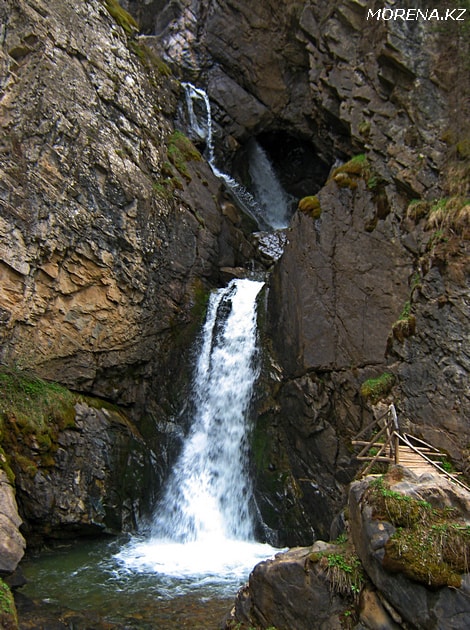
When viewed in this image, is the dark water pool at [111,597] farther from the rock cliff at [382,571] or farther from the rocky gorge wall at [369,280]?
the rocky gorge wall at [369,280]

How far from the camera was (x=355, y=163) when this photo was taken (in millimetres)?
14578

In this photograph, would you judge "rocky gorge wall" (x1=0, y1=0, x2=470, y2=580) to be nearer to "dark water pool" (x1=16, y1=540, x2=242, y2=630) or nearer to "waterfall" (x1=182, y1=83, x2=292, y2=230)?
"dark water pool" (x1=16, y1=540, x2=242, y2=630)

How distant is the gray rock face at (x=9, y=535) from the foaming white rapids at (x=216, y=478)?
9.47 ft

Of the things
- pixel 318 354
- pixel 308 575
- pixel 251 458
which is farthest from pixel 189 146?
pixel 308 575

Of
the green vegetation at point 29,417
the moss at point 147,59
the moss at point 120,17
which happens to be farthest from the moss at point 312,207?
the moss at point 120,17

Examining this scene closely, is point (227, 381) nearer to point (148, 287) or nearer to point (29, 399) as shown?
point (148, 287)

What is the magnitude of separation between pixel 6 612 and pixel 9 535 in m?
1.91

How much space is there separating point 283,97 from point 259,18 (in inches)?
148

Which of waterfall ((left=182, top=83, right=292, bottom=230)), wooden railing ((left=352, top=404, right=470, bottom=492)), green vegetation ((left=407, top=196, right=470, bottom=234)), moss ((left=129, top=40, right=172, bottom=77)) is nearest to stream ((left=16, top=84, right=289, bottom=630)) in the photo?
wooden railing ((left=352, top=404, right=470, bottom=492))

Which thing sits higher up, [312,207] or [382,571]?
[312,207]

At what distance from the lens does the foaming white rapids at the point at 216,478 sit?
11.3 m

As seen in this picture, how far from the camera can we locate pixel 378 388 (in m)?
11.4

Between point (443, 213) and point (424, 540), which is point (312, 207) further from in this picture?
point (424, 540)

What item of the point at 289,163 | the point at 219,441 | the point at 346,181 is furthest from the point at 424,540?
the point at 289,163
